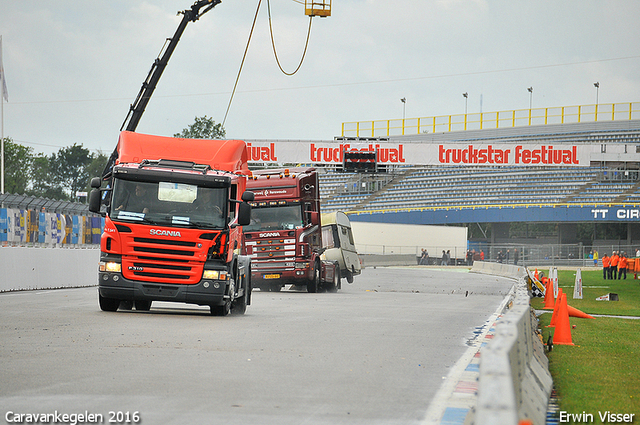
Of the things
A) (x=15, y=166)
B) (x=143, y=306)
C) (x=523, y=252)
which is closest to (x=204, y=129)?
(x=15, y=166)

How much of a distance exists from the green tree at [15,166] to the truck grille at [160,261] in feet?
312

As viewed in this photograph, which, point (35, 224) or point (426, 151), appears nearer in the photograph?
point (35, 224)

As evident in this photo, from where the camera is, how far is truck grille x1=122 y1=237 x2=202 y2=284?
46.9 feet

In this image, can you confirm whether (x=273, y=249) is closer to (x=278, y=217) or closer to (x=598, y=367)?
(x=278, y=217)

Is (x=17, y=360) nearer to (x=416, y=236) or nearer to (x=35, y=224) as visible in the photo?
(x=35, y=224)

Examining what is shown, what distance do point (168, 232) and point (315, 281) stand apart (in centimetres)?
1341

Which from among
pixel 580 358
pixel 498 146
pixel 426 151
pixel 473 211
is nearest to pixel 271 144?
pixel 426 151

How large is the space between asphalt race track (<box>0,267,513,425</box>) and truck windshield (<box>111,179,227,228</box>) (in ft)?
5.68

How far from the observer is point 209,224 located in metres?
14.5

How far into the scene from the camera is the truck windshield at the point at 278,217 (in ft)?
85.7

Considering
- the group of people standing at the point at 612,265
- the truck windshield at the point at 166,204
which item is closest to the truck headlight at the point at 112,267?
the truck windshield at the point at 166,204

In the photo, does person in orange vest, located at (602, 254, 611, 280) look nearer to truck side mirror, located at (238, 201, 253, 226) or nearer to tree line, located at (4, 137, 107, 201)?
truck side mirror, located at (238, 201, 253, 226)

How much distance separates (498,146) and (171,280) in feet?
127

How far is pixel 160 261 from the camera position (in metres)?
14.3
